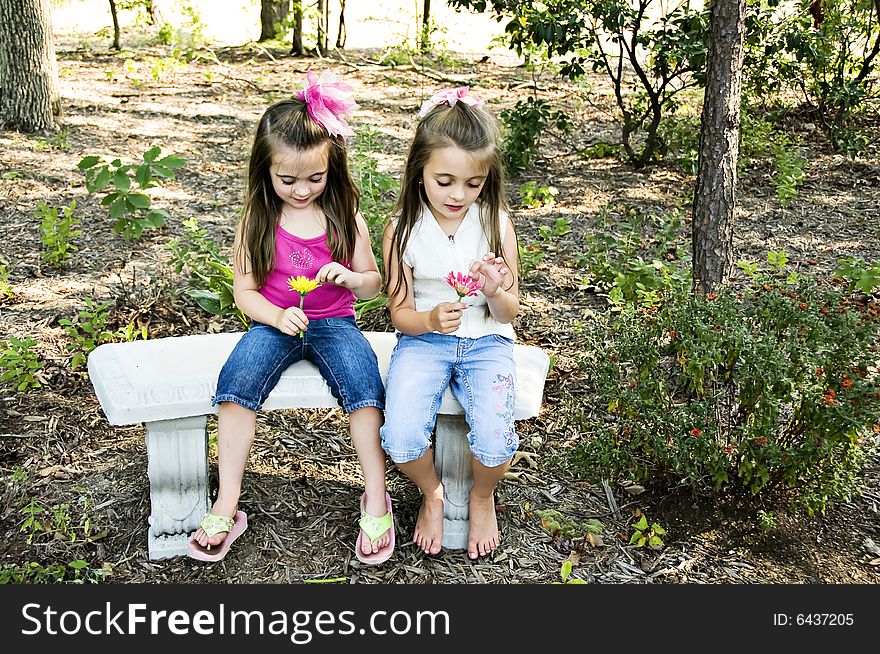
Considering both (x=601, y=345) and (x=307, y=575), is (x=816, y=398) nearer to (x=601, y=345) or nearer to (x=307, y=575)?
(x=601, y=345)

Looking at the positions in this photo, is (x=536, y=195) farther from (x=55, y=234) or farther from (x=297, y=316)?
(x=297, y=316)

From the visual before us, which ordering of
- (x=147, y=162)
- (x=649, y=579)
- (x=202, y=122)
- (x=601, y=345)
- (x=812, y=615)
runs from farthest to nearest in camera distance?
(x=202, y=122)
(x=147, y=162)
(x=601, y=345)
(x=649, y=579)
(x=812, y=615)

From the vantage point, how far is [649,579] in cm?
266

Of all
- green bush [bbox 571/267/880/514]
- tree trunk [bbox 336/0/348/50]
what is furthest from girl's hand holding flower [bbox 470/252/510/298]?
tree trunk [bbox 336/0/348/50]

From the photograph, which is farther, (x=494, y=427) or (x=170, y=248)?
(x=170, y=248)

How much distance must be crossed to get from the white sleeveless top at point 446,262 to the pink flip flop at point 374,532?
0.59 metres

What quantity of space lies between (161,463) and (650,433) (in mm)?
1440

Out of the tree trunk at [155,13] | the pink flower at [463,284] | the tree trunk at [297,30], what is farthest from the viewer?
the tree trunk at [155,13]

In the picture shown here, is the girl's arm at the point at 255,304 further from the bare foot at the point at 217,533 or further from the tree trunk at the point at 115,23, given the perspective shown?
the tree trunk at the point at 115,23

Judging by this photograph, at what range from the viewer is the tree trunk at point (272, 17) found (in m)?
10.2

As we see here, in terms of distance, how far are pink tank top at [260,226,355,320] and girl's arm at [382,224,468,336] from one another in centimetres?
19

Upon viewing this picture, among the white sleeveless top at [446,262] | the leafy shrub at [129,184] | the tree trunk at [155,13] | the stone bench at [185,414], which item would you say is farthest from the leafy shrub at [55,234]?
the tree trunk at [155,13]

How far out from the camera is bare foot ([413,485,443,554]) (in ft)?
9.04

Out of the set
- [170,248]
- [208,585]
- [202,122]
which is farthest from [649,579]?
[202,122]
